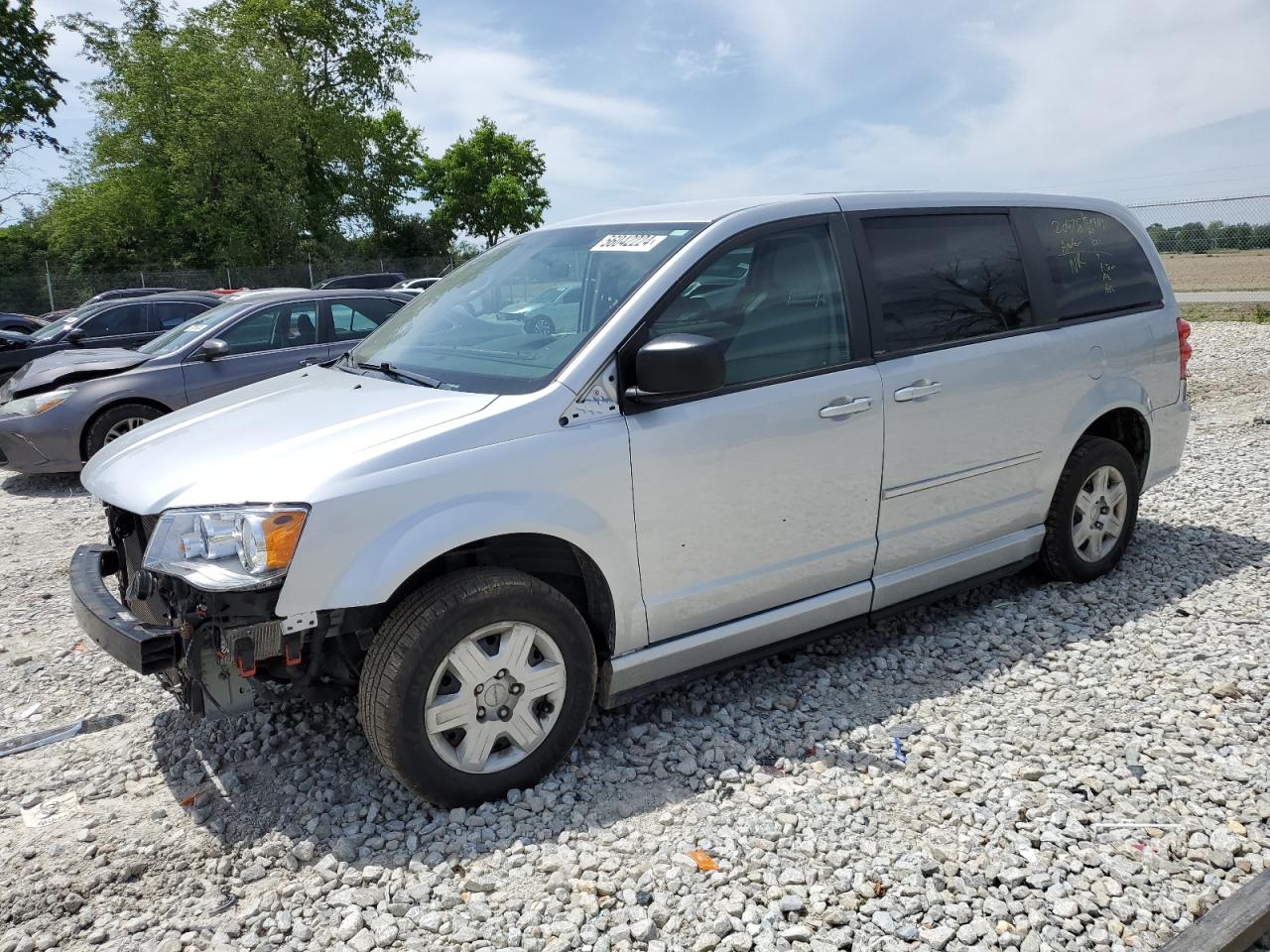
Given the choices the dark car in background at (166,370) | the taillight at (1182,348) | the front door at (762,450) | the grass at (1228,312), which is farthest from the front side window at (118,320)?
the grass at (1228,312)

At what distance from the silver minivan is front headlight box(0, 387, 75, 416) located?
211 inches

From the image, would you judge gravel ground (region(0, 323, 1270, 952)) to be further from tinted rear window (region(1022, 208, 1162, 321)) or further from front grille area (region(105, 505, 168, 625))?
tinted rear window (region(1022, 208, 1162, 321))

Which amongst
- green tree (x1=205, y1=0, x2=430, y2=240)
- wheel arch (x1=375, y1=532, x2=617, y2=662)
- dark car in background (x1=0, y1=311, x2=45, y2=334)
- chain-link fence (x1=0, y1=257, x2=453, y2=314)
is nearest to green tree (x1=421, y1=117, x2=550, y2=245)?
green tree (x1=205, y1=0, x2=430, y2=240)

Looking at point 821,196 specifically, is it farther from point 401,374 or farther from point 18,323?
point 18,323

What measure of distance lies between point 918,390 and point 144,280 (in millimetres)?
32130

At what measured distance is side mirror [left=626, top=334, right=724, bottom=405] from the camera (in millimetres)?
3152

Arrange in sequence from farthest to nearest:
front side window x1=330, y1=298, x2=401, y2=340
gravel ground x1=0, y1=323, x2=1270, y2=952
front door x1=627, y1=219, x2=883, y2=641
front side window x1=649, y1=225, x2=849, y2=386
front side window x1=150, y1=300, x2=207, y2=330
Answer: front side window x1=150, y1=300, x2=207, y2=330 < front side window x1=330, y1=298, x2=401, y2=340 < front side window x1=649, y1=225, x2=849, y2=386 < front door x1=627, y1=219, x2=883, y2=641 < gravel ground x1=0, y1=323, x2=1270, y2=952

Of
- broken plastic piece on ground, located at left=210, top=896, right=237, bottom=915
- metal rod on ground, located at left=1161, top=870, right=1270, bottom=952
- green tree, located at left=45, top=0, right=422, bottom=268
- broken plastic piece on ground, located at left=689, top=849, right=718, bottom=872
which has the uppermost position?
green tree, located at left=45, top=0, right=422, bottom=268

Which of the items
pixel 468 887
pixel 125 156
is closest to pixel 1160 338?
pixel 468 887

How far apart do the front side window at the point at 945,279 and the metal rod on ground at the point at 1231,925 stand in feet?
7.31

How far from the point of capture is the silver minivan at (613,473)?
2912mm

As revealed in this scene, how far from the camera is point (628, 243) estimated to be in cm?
375

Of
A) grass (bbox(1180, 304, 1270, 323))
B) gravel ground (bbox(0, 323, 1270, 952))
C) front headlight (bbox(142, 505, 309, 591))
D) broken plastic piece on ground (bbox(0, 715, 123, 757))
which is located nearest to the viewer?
gravel ground (bbox(0, 323, 1270, 952))

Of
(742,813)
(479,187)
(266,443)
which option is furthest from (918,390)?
(479,187)
